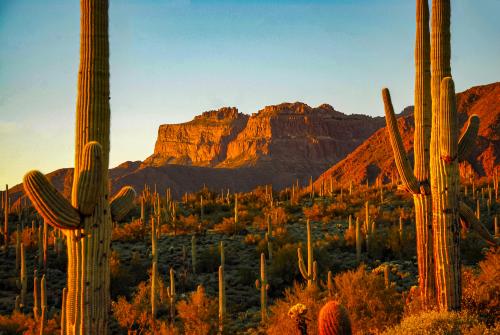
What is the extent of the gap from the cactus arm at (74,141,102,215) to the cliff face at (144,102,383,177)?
91.7 meters

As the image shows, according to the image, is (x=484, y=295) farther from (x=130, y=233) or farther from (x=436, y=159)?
(x=130, y=233)

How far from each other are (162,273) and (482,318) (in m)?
10.5

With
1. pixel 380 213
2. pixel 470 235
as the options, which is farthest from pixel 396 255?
pixel 380 213

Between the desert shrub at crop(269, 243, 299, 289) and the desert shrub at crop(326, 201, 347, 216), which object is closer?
the desert shrub at crop(269, 243, 299, 289)

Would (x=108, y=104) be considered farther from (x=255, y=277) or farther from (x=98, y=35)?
(x=255, y=277)

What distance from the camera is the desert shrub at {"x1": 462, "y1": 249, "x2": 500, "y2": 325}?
9.57 meters

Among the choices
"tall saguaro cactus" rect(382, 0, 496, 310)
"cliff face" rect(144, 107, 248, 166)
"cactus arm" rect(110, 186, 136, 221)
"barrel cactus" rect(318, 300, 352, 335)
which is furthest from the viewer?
"cliff face" rect(144, 107, 248, 166)

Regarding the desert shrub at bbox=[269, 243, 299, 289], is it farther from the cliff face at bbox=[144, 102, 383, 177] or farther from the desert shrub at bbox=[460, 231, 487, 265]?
the cliff face at bbox=[144, 102, 383, 177]

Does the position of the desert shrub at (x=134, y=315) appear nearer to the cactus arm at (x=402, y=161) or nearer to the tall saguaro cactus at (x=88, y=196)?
the tall saguaro cactus at (x=88, y=196)

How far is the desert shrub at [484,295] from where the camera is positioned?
9570 millimetres

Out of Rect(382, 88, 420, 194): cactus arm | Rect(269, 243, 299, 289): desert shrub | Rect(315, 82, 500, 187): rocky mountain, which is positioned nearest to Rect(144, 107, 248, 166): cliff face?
Rect(315, 82, 500, 187): rocky mountain

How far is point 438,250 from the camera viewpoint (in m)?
9.24

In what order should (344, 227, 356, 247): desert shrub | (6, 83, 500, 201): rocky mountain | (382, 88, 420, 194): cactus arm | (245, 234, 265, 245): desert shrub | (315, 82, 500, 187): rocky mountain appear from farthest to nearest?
1. (6, 83, 500, 201): rocky mountain
2. (315, 82, 500, 187): rocky mountain
3. (245, 234, 265, 245): desert shrub
4. (344, 227, 356, 247): desert shrub
5. (382, 88, 420, 194): cactus arm

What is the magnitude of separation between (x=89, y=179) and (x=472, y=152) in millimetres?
48798
